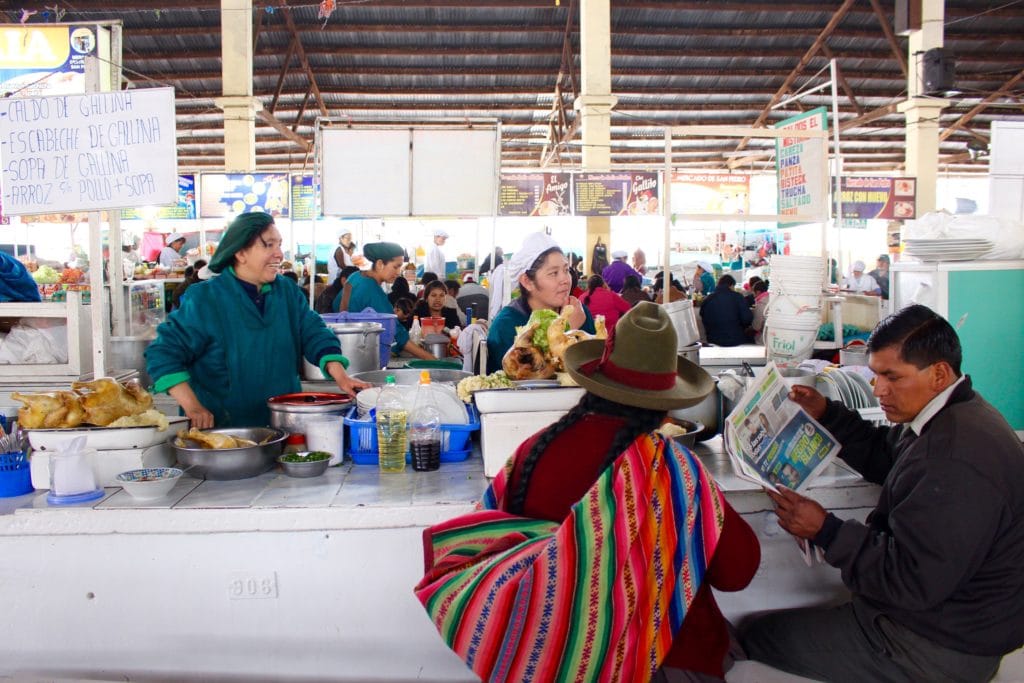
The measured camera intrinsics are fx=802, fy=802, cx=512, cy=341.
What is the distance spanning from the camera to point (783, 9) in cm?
1244

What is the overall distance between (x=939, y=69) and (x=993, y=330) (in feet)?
20.6

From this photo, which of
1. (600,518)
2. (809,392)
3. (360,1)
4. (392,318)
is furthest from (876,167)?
(600,518)

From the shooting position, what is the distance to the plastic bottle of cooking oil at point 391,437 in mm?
2506

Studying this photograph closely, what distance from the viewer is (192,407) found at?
2.71 metres

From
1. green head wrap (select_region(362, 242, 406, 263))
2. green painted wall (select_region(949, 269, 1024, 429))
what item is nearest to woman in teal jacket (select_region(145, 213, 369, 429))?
green painted wall (select_region(949, 269, 1024, 429))

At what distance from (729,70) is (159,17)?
9.22 metres

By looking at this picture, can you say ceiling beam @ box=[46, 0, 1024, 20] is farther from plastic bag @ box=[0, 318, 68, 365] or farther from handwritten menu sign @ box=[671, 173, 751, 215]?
plastic bag @ box=[0, 318, 68, 365]

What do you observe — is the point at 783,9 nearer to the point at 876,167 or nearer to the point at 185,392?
the point at 876,167

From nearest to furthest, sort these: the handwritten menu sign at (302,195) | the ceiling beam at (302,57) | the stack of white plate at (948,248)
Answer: the stack of white plate at (948,248) < the handwritten menu sign at (302,195) < the ceiling beam at (302,57)

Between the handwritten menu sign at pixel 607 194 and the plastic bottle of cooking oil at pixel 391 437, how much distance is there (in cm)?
921

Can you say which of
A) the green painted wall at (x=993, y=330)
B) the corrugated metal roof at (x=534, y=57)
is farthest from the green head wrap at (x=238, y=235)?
the corrugated metal roof at (x=534, y=57)

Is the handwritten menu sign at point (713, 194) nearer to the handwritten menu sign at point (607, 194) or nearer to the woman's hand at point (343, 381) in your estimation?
the handwritten menu sign at point (607, 194)

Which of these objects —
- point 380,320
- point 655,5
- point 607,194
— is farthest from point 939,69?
point 380,320

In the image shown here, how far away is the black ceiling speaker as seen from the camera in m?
8.62
